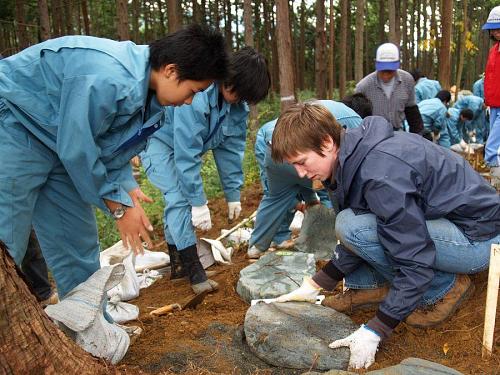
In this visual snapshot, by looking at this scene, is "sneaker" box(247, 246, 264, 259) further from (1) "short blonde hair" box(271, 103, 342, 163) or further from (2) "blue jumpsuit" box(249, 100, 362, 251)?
(1) "short blonde hair" box(271, 103, 342, 163)

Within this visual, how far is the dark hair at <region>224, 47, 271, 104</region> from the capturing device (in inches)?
122

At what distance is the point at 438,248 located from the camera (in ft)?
7.23

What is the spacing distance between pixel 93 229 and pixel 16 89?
2.66 ft

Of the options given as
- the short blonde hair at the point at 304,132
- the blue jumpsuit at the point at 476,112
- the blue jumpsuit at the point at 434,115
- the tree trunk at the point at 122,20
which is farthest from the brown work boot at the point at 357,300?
the blue jumpsuit at the point at 476,112

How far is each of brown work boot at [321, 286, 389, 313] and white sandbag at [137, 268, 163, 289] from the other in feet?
5.45

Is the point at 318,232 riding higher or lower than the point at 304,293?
lower

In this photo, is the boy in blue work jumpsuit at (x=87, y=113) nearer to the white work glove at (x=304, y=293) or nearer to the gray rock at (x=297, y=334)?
the gray rock at (x=297, y=334)

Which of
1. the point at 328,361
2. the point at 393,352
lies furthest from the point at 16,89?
the point at 393,352

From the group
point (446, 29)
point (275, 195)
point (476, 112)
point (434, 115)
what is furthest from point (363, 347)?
point (476, 112)

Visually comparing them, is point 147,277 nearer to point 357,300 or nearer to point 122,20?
point 357,300

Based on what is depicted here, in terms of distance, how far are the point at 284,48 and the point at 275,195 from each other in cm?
224

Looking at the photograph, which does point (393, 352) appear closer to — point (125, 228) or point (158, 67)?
point (125, 228)

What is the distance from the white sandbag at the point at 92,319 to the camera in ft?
6.77

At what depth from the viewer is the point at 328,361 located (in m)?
2.18
